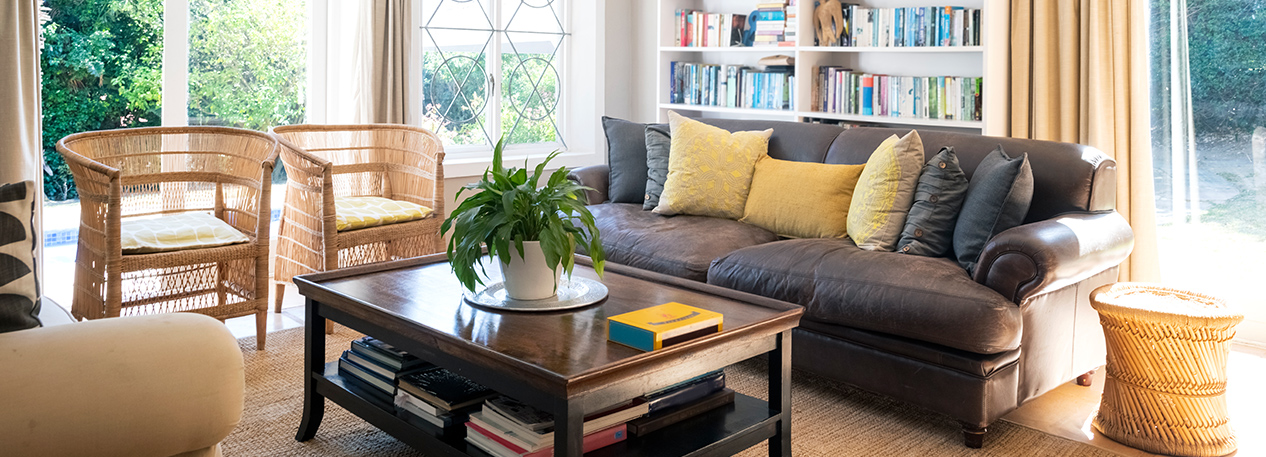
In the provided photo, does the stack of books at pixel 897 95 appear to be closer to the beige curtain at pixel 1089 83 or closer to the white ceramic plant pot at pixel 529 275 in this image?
the beige curtain at pixel 1089 83

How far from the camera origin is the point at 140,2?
464cm

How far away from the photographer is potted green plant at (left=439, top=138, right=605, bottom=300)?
2.12 meters

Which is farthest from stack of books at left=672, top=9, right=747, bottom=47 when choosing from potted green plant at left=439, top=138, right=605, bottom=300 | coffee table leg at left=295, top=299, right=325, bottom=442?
coffee table leg at left=295, top=299, right=325, bottom=442

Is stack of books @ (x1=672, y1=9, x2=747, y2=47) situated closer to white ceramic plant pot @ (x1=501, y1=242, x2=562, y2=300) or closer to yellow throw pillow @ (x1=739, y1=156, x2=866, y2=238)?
yellow throw pillow @ (x1=739, y1=156, x2=866, y2=238)

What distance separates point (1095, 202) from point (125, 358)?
2673 mm

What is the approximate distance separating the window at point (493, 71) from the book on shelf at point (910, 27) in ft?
5.96

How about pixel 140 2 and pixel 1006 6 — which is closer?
pixel 1006 6

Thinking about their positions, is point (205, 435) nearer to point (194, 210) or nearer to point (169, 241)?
point (169, 241)

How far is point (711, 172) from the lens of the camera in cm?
374

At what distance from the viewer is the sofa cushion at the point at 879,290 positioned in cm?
247

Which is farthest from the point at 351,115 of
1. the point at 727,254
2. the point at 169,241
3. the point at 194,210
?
the point at 727,254

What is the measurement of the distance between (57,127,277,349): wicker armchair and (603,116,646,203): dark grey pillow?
1.43m

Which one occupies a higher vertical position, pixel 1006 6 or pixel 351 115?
pixel 1006 6

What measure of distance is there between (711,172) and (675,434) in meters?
1.80
